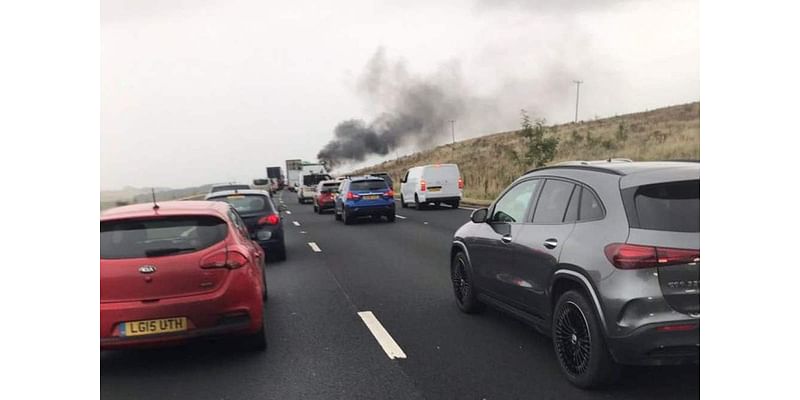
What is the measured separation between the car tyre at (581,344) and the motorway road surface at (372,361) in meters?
0.11

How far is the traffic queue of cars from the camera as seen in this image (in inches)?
157

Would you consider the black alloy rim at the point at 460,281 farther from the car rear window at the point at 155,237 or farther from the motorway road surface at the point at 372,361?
the car rear window at the point at 155,237

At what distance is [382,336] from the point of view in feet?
19.5

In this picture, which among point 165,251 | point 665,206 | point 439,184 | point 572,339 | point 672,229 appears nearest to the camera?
point 672,229

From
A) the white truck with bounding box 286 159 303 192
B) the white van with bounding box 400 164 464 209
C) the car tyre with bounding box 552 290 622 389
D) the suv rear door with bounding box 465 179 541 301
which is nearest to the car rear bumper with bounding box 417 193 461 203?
the white van with bounding box 400 164 464 209

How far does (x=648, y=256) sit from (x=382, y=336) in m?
2.75

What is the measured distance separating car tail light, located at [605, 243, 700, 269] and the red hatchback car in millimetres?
2928

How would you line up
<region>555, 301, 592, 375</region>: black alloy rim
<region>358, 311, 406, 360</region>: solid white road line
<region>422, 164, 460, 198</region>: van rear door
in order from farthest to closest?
<region>422, 164, 460, 198</region>: van rear door, <region>358, 311, 406, 360</region>: solid white road line, <region>555, 301, 592, 375</region>: black alloy rim

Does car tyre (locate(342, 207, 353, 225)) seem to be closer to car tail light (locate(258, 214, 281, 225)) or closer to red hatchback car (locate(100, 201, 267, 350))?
car tail light (locate(258, 214, 281, 225))

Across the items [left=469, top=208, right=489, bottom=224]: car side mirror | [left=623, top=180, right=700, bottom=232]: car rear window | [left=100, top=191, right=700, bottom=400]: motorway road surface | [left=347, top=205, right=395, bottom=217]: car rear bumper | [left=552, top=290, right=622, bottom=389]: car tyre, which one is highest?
[left=623, top=180, right=700, bottom=232]: car rear window

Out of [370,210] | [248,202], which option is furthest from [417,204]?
[248,202]

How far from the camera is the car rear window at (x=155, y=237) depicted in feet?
16.8

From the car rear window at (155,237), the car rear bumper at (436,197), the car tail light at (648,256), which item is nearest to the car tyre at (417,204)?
the car rear bumper at (436,197)

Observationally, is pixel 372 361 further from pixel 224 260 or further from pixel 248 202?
pixel 248 202
